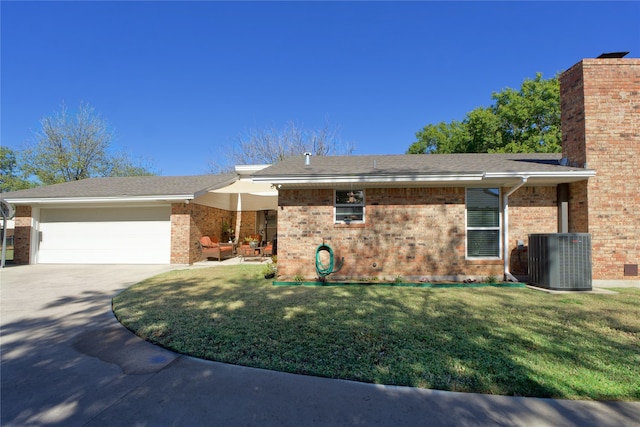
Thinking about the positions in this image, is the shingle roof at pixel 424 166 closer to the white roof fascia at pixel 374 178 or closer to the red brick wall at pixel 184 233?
the white roof fascia at pixel 374 178

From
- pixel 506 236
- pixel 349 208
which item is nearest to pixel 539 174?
pixel 506 236

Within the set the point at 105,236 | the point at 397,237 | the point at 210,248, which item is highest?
the point at 397,237

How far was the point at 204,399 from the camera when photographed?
2.79 m

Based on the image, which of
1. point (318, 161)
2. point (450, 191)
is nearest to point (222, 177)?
point (318, 161)

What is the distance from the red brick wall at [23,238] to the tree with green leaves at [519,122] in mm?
27625

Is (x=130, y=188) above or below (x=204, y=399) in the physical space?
above

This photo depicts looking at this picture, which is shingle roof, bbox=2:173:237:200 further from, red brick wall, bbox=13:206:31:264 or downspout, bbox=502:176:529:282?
downspout, bbox=502:176:529:282

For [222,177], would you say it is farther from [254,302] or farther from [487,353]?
[487,353]

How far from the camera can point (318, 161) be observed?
1154 cm

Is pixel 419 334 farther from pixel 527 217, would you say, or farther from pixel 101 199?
pixel 101 199

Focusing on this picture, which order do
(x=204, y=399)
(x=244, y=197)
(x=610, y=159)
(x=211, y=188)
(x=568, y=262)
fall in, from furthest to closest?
(x=244, y=197) < (x=211, y=188) < (x=610, y=159) < (x=568, y=262) < (x=204, y=399)

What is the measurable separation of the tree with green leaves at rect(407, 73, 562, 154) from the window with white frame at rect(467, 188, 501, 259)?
15657 millimetres

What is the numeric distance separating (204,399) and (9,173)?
1859 inches

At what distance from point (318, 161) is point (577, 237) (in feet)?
26.6
